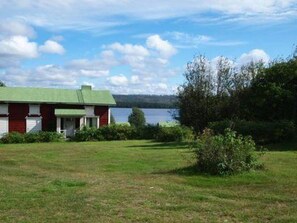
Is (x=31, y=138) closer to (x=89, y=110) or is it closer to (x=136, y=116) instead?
(x=89, y=110)

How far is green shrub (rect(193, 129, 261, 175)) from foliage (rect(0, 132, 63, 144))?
2831cm

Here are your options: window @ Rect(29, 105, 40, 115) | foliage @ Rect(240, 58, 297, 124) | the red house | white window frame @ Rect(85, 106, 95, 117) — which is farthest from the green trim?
foliage @ Rect(240, 58, 297, 124)

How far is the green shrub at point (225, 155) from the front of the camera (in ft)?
42.7

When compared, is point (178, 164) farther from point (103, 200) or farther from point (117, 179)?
point (103, 200)

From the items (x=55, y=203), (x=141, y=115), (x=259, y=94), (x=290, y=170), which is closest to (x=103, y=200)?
(x=55, y=203)

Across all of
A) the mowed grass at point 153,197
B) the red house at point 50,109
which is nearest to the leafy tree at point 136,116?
the red house at point 50,109

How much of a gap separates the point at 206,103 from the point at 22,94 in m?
18.4

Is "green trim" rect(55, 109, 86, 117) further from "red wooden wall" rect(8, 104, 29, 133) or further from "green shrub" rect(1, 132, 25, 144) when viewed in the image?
"green shrub" rect(1, 132, 25, 144)

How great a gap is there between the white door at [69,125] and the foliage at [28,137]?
4725mm

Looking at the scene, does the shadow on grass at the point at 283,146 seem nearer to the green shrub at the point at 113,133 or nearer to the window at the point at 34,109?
the green shrub at the point at 113,133

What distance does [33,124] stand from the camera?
44.8 metres

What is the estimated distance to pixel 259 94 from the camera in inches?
1217

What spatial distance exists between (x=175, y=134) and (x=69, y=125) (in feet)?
43.2

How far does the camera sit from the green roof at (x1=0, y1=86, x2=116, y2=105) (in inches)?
1769
